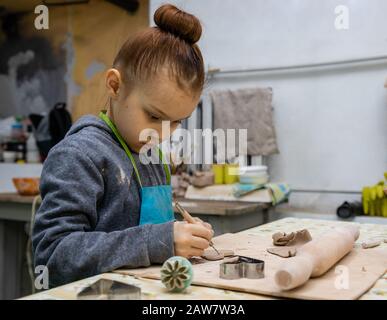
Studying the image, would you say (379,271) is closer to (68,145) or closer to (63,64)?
(68,145)

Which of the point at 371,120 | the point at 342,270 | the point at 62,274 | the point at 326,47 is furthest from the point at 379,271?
the point at 326,47

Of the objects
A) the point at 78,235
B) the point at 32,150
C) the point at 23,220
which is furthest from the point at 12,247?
the point at 78,235

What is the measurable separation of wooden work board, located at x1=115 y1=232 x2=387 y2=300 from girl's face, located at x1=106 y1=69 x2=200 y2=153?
256 mm

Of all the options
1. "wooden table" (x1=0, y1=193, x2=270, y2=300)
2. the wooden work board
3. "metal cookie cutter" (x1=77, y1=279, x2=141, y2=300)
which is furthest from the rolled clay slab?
"wooden table" (x1=0, y1=193, x2=270, y2=300)

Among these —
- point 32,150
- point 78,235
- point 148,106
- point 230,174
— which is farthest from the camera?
point 32,150

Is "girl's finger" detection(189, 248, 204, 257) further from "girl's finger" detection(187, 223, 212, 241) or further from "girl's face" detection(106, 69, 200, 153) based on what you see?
"girl's face" detection(106, 69, 200, 153)

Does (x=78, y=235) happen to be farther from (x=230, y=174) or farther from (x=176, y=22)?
(x=230, y=174)

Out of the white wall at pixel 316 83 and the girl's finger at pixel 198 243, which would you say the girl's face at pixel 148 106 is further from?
the white wall at pixel 316 83

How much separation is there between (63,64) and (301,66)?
180cm

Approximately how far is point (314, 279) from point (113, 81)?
493mm

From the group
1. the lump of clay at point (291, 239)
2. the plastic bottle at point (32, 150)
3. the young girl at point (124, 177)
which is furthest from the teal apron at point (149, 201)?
the plastic bottle at point (32, 150)

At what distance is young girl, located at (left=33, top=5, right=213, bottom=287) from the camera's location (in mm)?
637

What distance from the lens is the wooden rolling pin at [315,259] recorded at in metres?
0.49

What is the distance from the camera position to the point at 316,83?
2.25 m
